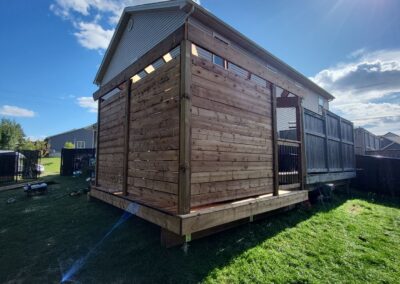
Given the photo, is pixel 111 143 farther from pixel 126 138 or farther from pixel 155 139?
pixel 155 139

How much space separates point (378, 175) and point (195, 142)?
29.1 feet

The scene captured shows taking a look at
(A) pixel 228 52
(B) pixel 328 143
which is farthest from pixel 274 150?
(B) pixel 328 143

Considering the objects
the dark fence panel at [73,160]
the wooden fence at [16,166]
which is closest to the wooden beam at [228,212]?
the dark fence panel at [73,160]

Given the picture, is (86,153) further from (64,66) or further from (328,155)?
(328,155)

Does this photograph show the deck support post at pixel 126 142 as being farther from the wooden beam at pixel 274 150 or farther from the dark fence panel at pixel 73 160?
the dark fence panel at pixel 73 160

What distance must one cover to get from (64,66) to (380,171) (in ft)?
61.0

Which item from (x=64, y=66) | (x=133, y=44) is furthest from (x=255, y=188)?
(x=64, y=66)

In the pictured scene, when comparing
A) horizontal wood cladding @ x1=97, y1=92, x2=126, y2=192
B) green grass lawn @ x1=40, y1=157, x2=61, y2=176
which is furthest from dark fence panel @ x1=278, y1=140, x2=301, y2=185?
green grass lawn @ x1=40, y1=157, x2=61, y2=176

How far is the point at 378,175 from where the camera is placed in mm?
8086

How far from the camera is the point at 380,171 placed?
8.04 meters

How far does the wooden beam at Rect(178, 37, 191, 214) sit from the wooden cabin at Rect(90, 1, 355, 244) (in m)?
0.01

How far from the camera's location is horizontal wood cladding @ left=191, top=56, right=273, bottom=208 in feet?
9.14

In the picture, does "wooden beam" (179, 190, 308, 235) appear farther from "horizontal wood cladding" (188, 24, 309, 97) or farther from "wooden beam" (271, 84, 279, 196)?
"horizontal wood cladding" (188, 24, 309, 97)

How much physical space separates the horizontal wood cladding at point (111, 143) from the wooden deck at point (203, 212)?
45 centimetres
